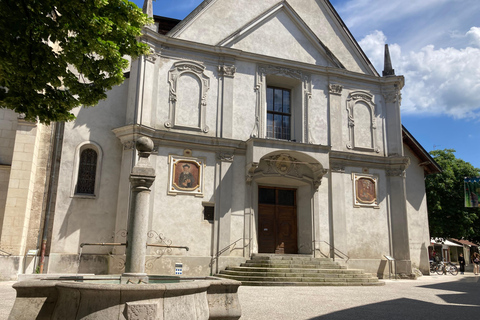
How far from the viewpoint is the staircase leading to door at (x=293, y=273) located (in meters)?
14.6

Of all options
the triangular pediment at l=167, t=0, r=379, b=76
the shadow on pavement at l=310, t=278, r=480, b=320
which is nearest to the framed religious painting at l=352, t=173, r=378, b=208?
the triangular pediment at l=167, t=0, r=379, b=76

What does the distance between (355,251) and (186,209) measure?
7998mm

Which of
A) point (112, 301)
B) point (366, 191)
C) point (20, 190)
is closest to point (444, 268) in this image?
point (366, 191)

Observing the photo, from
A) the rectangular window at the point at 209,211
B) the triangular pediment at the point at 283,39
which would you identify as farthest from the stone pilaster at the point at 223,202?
the triangular pediment at the point at 283,39

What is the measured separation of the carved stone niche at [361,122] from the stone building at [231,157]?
63 mm

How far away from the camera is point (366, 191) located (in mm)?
19578

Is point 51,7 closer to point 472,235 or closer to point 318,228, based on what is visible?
point 318,228

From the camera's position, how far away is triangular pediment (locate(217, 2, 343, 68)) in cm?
1923

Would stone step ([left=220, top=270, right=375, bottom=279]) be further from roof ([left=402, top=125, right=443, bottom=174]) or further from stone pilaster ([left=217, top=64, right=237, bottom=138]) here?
roof ([left=402, top=125, right=443, bottom=174])

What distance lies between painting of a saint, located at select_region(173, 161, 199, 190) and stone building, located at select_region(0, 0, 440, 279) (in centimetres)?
6

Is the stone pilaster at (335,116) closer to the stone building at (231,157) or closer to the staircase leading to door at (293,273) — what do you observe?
the stone building at (231,157)

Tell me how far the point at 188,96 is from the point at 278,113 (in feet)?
15.2

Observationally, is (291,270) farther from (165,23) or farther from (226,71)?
(165,23)

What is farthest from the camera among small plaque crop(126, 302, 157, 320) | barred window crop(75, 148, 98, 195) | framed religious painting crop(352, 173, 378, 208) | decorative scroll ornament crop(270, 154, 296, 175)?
framed religious painting crop(352, 173, 378, 208)
